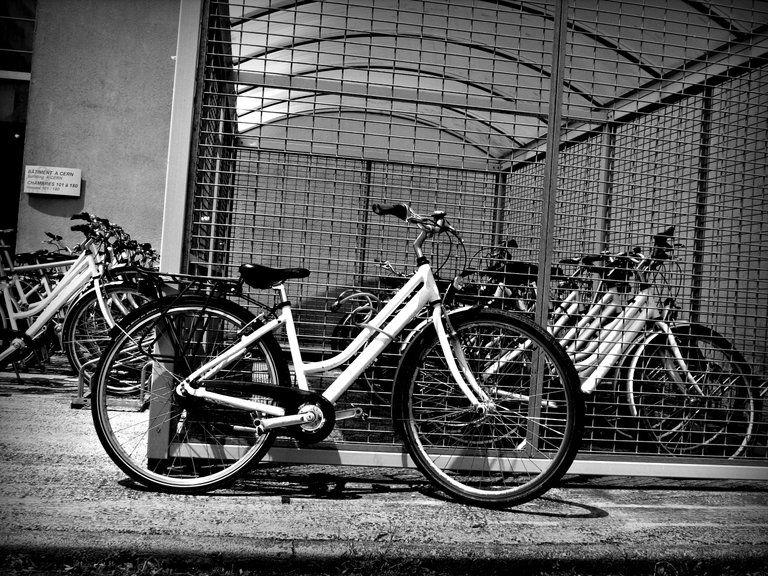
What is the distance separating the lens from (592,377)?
4520mm

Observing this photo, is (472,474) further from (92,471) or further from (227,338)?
(92,471)

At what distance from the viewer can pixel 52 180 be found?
31.3 ft

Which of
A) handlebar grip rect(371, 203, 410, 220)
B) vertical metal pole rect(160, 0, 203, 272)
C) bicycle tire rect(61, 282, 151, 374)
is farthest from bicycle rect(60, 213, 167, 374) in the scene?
handlebar grip rect(371, 203, 410, 220)

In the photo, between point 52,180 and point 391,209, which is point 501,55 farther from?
point 52,180

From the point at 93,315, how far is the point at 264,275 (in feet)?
10.9

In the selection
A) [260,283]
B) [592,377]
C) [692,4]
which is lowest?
[592,377]

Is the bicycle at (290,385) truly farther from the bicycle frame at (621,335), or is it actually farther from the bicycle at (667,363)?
the bicycle frame at (621,335)

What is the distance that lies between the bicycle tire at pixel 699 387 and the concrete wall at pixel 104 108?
24.7 ft

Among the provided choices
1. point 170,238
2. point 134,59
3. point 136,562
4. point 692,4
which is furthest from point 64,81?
point 136,562

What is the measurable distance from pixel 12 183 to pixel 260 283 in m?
8.73

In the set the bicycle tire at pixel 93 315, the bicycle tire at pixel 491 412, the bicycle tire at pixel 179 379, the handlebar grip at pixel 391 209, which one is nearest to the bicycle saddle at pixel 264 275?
the bicycle tire at pixel 179 379

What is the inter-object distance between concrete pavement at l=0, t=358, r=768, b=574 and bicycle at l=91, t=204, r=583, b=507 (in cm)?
19

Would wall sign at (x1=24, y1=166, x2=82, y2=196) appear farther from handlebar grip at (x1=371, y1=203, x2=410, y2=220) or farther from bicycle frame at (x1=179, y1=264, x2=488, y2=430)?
handlebar grip at (x1=371, y1=203, x2=410, y2=220)

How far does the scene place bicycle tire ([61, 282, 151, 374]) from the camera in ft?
18.1
